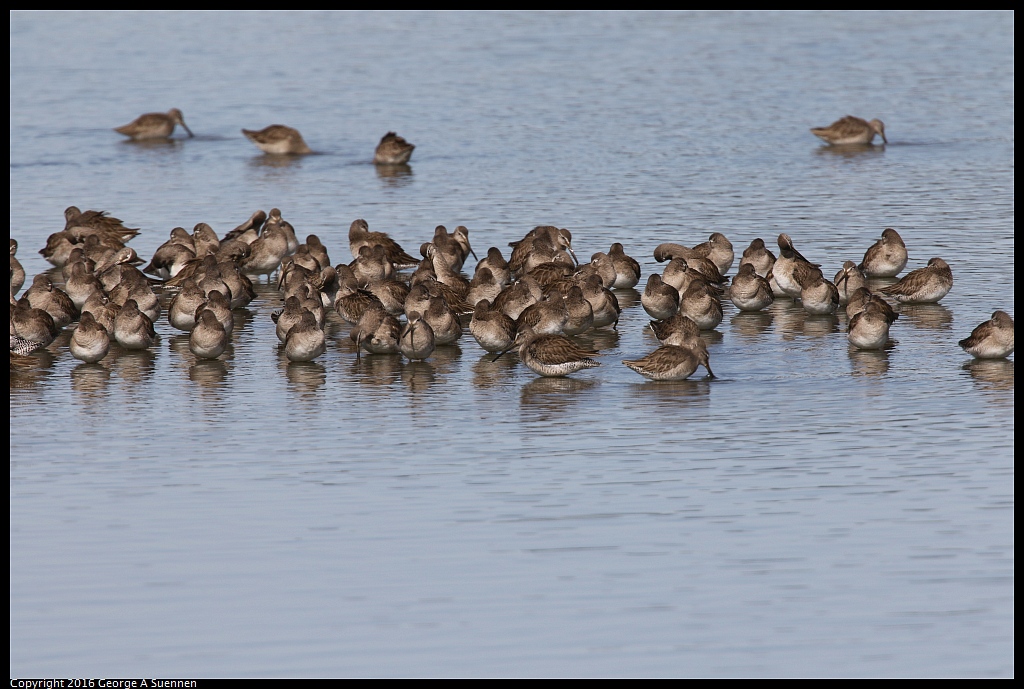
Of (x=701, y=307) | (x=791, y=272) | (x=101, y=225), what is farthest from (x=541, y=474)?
(x=101, y=225)

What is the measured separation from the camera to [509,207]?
25234mm

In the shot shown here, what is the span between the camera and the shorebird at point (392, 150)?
29.7 meters

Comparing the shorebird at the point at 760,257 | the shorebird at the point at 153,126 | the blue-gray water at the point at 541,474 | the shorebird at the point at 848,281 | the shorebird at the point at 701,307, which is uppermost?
the shorebird at the point at 153,126

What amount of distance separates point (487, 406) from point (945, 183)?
15.0m

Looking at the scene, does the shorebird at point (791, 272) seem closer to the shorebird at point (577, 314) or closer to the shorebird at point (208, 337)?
the shorebird at point (577, 314)

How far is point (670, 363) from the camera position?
14.6 meters

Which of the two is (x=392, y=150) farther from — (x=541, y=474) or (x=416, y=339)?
(x=541, y=474)

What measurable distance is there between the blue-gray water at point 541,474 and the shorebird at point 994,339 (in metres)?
0.38

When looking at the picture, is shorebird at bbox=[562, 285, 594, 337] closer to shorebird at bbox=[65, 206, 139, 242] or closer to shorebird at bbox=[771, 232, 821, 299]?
shorebird at bbox=[771, 232, 821, 299]

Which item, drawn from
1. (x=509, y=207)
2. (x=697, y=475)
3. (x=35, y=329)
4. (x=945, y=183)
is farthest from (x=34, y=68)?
(x=697, y=475)

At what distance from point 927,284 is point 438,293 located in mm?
5422

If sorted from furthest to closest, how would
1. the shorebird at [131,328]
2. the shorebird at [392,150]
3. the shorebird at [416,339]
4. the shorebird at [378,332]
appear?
the shorebird at [392,150] < the shorebird at [131,328] < the shorebird at [378,332] < the shorebird at [416,339]

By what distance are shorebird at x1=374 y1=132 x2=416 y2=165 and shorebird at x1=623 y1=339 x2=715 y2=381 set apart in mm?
15621

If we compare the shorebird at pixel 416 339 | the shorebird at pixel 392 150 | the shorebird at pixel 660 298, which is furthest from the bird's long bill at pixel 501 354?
the shorebird at pixel 392 150
